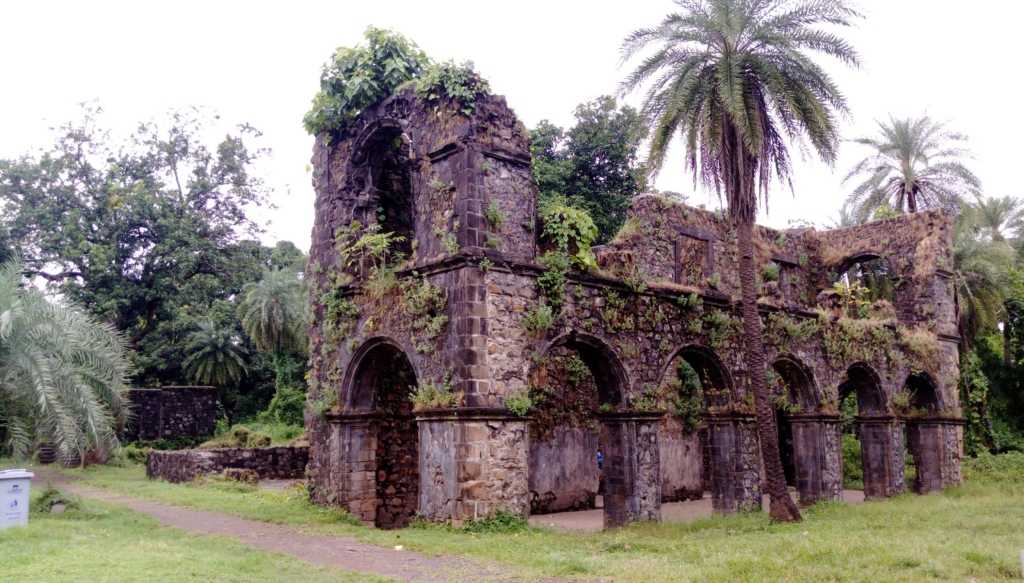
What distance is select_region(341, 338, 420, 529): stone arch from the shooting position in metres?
13.9

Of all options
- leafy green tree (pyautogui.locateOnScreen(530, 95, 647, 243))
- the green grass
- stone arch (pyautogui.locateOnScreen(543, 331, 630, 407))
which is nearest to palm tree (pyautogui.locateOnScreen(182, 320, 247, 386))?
leafy green tree (pyautogui.locateOnScreen(530, 95, 647, 243))

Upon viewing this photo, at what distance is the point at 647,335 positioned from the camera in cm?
1388

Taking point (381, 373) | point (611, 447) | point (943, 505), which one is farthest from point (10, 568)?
point (943, 505)

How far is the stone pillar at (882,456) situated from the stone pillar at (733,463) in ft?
16.9

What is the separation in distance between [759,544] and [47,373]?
1072 cm

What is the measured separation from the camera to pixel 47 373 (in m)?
11.8

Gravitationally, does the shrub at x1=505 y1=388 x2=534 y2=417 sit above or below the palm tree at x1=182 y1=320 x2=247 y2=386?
below

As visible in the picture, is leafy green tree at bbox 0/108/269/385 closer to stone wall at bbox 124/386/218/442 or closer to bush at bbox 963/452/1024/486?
stone wall at bbox 124/386/218/442

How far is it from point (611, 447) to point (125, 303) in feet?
80.0

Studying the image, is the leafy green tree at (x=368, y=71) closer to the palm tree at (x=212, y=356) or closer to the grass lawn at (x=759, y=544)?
the grass lawn at (x=759, y=544)

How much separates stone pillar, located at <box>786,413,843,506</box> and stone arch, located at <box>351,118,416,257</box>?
9.73 m

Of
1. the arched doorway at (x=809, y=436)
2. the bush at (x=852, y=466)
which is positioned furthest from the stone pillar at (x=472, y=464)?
the bush at (x=852, y=466)

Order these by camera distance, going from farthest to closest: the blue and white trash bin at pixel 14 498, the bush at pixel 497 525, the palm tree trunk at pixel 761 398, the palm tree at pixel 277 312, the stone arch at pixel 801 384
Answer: the palm tree at pixel 277 312
the stone arch at pixel 801 384
the palm tree trunk at pixel 761 398
the bush at pixel 497 525
the blue and white trash bin at pixel 14 498

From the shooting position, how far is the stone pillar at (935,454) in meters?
20.2
